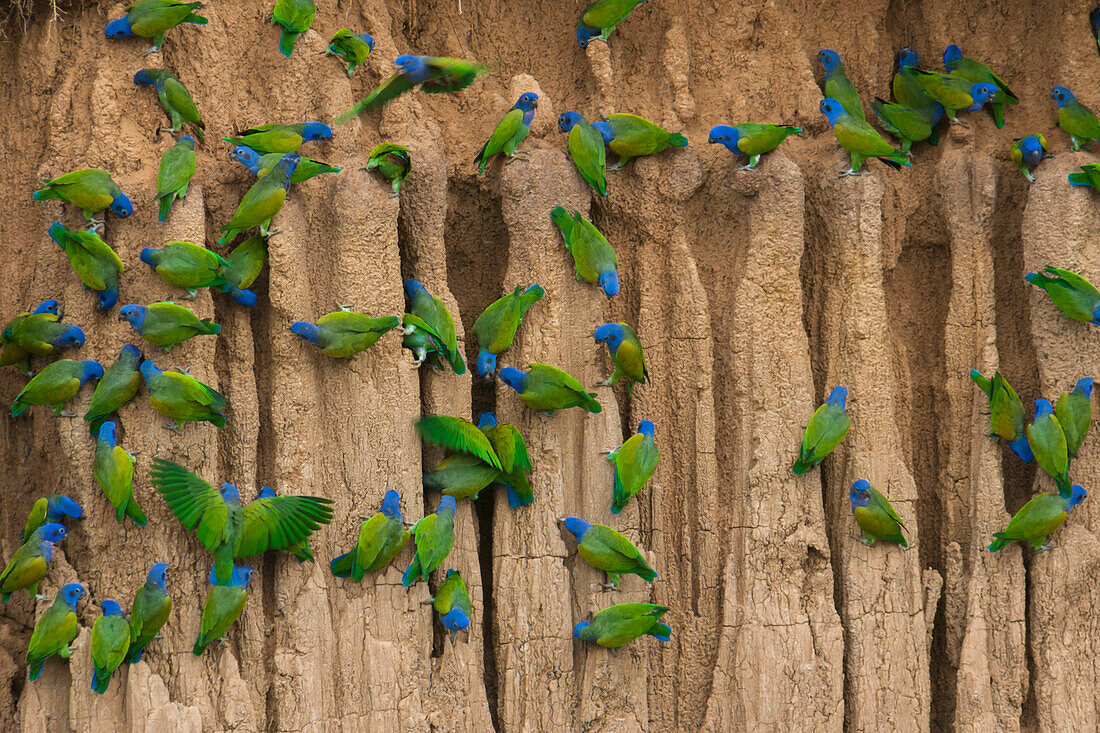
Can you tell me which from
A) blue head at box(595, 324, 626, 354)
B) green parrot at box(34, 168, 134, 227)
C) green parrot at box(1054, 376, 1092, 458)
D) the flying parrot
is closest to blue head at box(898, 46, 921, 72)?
the flying parrot

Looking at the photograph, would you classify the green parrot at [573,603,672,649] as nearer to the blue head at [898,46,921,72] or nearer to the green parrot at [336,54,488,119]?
the green parrot at [336,54,488,119]

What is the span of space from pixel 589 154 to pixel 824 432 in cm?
199

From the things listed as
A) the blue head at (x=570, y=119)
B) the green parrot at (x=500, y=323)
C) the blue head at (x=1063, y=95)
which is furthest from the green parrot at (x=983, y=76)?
the green parrot at (x=500, y=323)

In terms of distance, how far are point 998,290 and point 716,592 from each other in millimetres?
2472

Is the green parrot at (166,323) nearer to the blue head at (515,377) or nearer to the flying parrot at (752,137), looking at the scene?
the blue head at (515,377)

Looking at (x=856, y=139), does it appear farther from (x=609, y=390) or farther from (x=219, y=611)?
(x=219, y=611)

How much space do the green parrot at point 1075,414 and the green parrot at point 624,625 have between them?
2412 millimetres

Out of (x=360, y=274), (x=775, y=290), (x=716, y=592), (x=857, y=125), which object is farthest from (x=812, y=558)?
(x=360, y=274)

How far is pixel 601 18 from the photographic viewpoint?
20.9 feet

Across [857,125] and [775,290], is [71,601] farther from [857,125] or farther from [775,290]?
[857,125]

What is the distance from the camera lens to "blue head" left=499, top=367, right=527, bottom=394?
5.77 meters

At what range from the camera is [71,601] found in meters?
5.28

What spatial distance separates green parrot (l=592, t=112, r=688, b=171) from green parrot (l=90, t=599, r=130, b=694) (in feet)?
11.8

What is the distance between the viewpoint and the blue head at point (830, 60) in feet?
21.4
